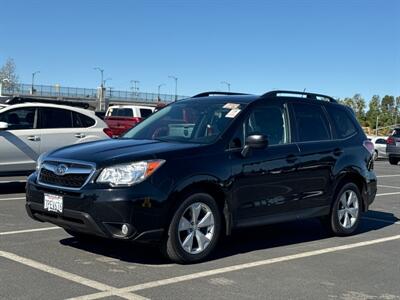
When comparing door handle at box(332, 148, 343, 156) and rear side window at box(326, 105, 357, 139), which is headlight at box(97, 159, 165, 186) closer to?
door handle at box(332, 148, 343, 156)

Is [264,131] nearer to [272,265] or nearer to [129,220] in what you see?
[272,265]

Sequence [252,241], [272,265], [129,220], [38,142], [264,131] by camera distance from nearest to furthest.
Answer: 1. [129,220]
2. [272,265]
3. [264,131]
4. [252,241]
5. [38,142]

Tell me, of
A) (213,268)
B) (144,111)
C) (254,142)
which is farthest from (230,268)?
(144,111)

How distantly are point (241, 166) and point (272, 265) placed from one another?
110 cm

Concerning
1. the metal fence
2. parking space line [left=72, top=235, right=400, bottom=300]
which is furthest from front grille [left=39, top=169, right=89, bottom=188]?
the metal fence

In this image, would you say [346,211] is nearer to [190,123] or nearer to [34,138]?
[190,123]

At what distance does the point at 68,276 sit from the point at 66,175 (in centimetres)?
106

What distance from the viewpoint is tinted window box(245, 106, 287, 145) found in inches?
271

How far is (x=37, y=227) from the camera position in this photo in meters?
7.79

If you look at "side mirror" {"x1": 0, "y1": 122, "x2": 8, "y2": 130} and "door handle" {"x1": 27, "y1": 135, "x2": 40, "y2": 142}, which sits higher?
"side mirror" {"x1": 0, "y1": 122, "x2": 8, "y2": 130}

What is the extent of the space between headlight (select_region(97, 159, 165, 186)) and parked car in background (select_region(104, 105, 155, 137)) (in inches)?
633

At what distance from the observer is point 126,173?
18.9 ft

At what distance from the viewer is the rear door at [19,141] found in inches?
431

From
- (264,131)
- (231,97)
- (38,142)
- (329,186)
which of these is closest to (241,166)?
(264,131)
